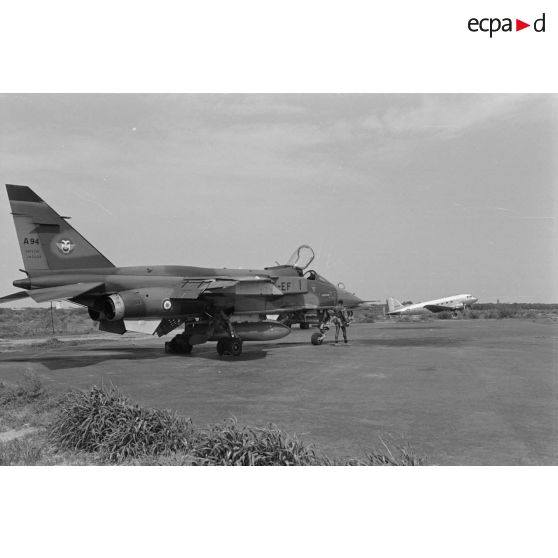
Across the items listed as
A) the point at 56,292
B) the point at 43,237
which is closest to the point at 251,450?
the point at 56,292

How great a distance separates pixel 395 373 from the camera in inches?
468

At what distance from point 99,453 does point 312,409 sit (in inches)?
138

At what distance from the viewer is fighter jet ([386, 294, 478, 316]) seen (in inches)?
1868

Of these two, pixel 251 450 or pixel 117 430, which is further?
pixel 117 430

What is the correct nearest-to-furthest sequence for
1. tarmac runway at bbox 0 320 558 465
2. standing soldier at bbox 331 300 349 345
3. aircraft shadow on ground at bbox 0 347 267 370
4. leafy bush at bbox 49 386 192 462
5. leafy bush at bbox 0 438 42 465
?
leafy bush at bbox 0 438 42 465 → leafy bush at bbox 49 386 192 462 → tarmac runway at bbox 0 320 558 465 → aircraft shadow on ground at bbox 0 347 267 370 → standing soldier at bbox 331 300 349 345

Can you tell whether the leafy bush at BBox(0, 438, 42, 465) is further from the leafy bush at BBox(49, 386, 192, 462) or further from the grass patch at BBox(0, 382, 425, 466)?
the leafy bush at BBox(49, 386, 192, 462)

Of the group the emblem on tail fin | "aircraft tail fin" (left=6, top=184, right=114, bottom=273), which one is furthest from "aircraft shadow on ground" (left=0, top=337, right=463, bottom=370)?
the emblem on tail fin

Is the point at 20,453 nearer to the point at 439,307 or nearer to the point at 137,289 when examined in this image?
the point at 137,289

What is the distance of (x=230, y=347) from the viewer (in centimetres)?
1568

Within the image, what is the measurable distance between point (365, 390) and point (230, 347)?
6.80 metres

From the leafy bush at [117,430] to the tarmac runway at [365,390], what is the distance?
41.6 inches

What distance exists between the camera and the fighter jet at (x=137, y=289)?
46.1 ft

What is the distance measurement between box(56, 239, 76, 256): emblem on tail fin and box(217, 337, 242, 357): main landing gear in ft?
18.1

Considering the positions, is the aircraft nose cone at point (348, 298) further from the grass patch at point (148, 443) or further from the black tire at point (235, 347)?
the grass patch at point (148, 443)
